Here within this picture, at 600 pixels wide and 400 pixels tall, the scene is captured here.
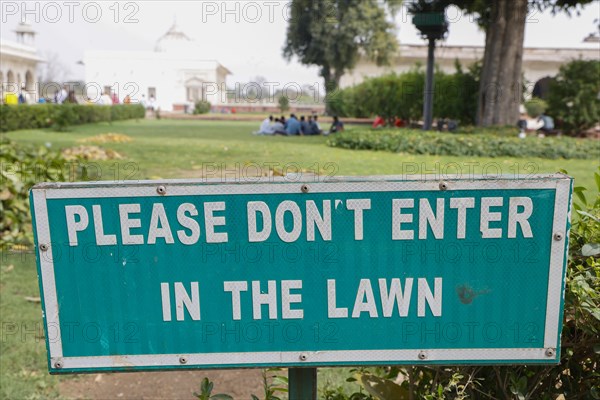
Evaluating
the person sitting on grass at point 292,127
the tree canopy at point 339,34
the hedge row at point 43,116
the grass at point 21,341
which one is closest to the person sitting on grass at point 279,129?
the person sitting on grass at point 292,127

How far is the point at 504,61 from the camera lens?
46.6 feet

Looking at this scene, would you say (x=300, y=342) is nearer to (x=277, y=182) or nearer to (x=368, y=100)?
(x=277, y=182)

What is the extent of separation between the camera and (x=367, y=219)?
1.15m

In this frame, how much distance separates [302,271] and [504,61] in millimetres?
14429

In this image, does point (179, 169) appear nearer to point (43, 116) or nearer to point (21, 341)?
point (21, 341)

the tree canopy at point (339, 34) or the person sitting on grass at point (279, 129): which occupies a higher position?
the tree canopy at point (339, 34)

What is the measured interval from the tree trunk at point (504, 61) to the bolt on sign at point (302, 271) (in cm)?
1409

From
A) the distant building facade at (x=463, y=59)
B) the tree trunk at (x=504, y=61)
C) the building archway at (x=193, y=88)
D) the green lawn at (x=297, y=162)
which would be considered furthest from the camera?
the building archway at (x=193, y=88)

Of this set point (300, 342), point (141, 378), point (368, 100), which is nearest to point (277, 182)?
point (300, 342)

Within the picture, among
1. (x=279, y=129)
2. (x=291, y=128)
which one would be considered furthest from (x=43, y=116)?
(x=291, y=128)

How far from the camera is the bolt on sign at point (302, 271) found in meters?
1.15

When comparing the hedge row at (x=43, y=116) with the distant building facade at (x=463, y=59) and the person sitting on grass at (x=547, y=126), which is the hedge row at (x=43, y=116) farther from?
the distant building facade at (x=463, y=59)

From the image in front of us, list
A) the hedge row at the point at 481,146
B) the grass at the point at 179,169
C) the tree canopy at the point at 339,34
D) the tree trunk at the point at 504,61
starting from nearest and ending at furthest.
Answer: the grass at the point at 179,169
the hedge row at the point at 481,146
the tree trunk at the point at 504,61
the tree canopy at the point at 339,34

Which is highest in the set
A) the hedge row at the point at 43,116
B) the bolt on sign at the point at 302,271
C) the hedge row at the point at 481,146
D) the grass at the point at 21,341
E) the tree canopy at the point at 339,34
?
the tree canopy at the point at 339,34
